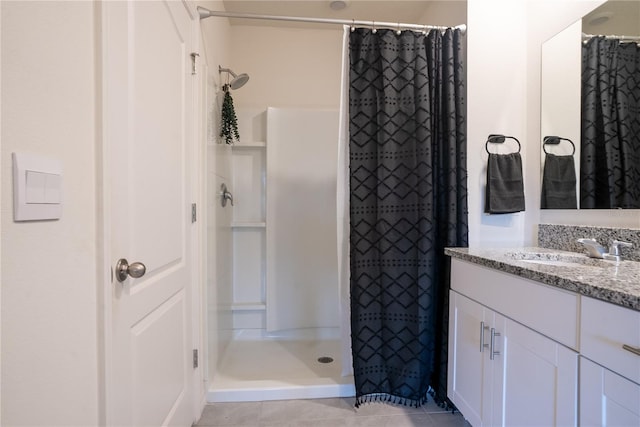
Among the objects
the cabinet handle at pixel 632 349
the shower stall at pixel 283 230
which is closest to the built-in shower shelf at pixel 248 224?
the shower stall at pixel 283 230

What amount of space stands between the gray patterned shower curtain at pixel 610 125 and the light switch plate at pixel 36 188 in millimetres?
2011

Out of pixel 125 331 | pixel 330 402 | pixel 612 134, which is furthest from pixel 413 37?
pixel 330 402

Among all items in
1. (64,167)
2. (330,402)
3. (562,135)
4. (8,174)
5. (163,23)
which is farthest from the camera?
(330,402)

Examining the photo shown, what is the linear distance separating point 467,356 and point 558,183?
105cm

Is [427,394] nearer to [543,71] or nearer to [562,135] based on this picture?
[562,135]

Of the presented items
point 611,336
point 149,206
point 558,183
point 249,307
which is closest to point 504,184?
point 558,183

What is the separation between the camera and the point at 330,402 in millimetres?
1765

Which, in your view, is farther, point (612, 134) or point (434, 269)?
point (434, 269)

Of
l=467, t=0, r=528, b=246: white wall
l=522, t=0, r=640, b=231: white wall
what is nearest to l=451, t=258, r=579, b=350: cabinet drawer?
l=467, t=0, r=528, b=246: white wall

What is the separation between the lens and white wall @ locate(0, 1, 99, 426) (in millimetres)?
499

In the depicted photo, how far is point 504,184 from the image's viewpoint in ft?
5.60

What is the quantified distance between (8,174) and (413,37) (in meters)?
1.82

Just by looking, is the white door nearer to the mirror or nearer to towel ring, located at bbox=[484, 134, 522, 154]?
towel ring, located at bbox=[484, 134, 522, 154]

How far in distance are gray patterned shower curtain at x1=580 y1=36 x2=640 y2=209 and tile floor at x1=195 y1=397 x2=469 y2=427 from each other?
1.36 m
